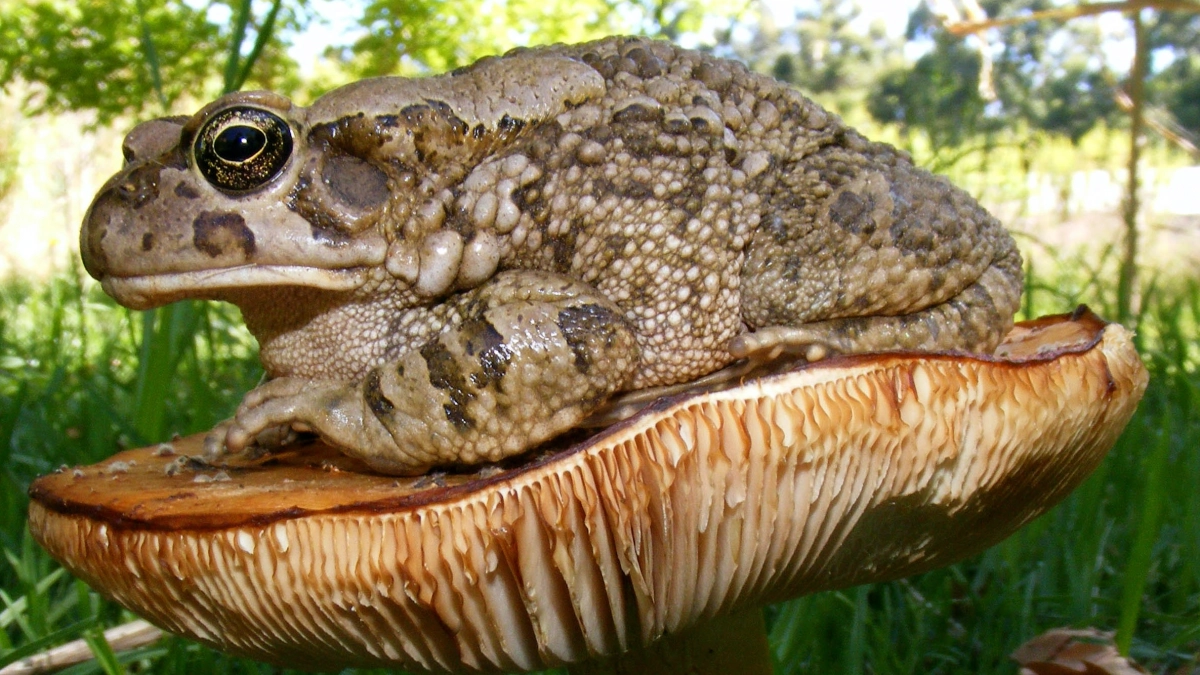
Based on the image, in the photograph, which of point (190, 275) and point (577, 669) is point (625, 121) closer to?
point (190, 275)

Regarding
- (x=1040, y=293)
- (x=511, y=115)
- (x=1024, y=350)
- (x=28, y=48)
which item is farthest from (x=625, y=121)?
(x=28, y=48)

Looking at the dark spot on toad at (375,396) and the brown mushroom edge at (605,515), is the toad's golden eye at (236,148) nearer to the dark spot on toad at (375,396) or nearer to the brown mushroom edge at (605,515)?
the dark spot on toad at (375,396)

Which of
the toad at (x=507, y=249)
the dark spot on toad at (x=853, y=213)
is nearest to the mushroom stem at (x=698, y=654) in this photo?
the toad at (x=507, y=249)

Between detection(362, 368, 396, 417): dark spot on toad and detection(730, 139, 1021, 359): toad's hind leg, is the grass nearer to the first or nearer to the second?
detection(730, 139, 1021, 359): toad's hind leg

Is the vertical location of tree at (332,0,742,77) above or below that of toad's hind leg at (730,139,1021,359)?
above

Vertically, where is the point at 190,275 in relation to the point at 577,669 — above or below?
above

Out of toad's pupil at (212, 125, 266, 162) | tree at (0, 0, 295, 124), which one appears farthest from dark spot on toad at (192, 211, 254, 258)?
tree at (0, 0, 295, 124)

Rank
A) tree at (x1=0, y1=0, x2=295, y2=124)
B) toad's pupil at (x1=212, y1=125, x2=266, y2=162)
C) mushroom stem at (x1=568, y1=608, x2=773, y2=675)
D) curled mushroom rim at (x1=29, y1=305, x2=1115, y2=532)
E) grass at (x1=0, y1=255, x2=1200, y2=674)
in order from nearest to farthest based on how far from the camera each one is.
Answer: curled mushroom rim at (x1=29, y1=305, x2=1115, y2=532) < toad's pupil at (x1=212, y1=125, x2=266, y2=162) < mushroom stem at (x1=568, y1=608, x2=773, y2=675) < grass at (x1=0, y1=255, x2=1200, y2=674) < tree at (x1=0, y1=0, x2=295, y2=124)
